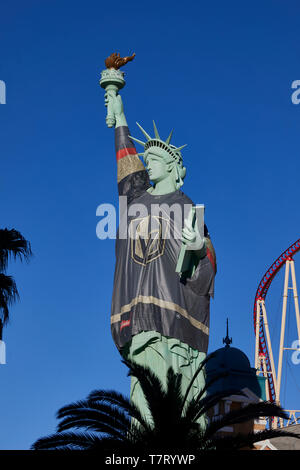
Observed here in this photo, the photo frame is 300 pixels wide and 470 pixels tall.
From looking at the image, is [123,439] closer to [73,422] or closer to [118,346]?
[73,422]

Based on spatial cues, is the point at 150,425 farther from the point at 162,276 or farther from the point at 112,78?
the point at 112,78

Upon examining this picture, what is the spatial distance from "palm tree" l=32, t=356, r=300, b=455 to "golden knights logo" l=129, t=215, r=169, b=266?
6144 mm

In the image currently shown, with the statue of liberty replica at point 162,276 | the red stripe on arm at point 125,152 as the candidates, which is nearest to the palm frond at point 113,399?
the statue of liberty replica at point 162,276

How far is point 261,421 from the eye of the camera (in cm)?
3178

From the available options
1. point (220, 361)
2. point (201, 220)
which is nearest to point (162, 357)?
point (201, 220)

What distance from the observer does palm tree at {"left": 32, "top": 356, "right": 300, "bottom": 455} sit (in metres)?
16.6

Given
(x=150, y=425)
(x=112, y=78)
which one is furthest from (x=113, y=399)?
(x=112, y=78)

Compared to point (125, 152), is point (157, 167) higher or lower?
lower

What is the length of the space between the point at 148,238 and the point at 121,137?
13.3 ft

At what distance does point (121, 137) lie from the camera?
2644cm

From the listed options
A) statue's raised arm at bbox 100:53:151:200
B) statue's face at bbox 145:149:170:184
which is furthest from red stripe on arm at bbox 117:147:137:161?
statue's face at bbox 145:149:170:184

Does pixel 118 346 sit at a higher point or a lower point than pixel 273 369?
lower
